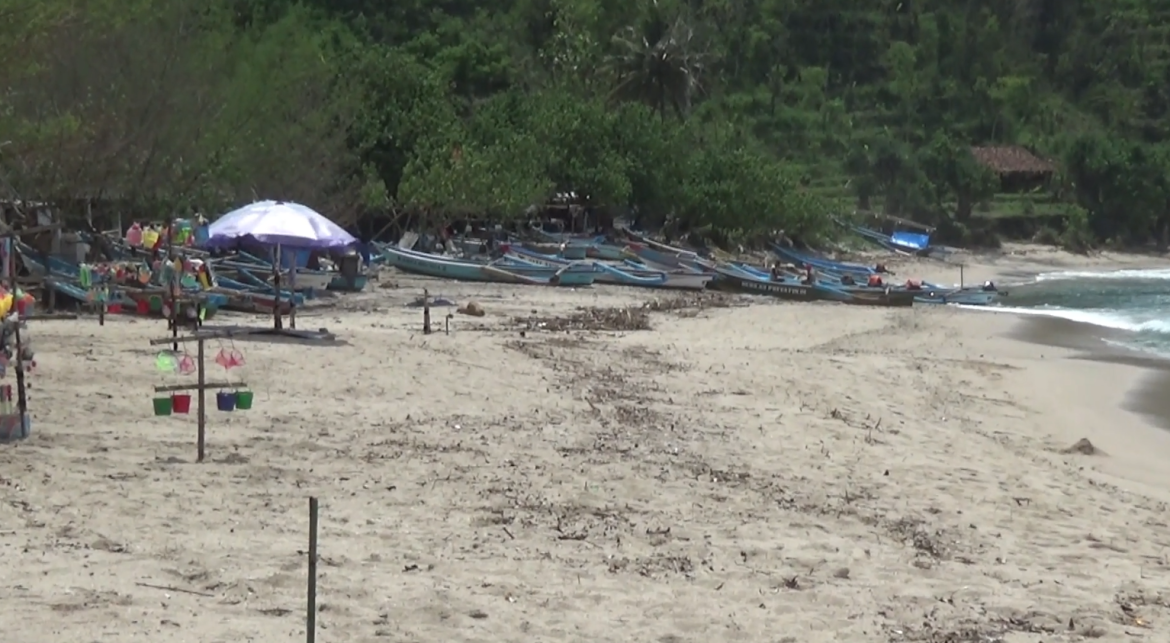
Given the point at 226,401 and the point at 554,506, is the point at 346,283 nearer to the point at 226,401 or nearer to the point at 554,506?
the point at 226,401

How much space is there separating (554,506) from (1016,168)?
70111mm

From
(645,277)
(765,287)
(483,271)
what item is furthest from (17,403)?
(765,287)

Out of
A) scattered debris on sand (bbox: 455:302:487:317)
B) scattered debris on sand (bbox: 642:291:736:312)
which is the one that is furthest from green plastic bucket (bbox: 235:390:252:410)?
scattered debris on sand (bbox: 642:291:736:312)

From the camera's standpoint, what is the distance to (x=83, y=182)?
23.7 m

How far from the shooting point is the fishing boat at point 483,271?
33.7 metres

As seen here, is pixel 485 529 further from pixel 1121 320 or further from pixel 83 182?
pixel 1121 320

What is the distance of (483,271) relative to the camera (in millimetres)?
33719

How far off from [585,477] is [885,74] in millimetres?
80484

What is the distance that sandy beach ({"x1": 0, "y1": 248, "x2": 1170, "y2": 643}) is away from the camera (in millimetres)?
7418

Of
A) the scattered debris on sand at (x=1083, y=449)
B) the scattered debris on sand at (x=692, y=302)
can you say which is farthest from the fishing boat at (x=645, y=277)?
the scattered debris on sand at (x=1083, y=449)

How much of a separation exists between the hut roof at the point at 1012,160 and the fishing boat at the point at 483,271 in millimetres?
45044

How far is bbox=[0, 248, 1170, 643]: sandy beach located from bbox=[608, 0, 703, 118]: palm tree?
3901cm

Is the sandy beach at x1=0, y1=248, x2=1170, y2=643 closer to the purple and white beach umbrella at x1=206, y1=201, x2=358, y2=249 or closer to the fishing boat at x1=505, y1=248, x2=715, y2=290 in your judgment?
the purple and white beach umbrella at x1=206, y1=201, x2=358, y2=249

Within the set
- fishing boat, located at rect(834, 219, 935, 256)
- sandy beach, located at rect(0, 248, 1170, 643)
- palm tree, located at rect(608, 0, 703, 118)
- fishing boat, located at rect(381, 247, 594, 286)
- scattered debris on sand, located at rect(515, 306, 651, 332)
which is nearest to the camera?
sandy beach, located at rect(0, 248, 1170, 643)
